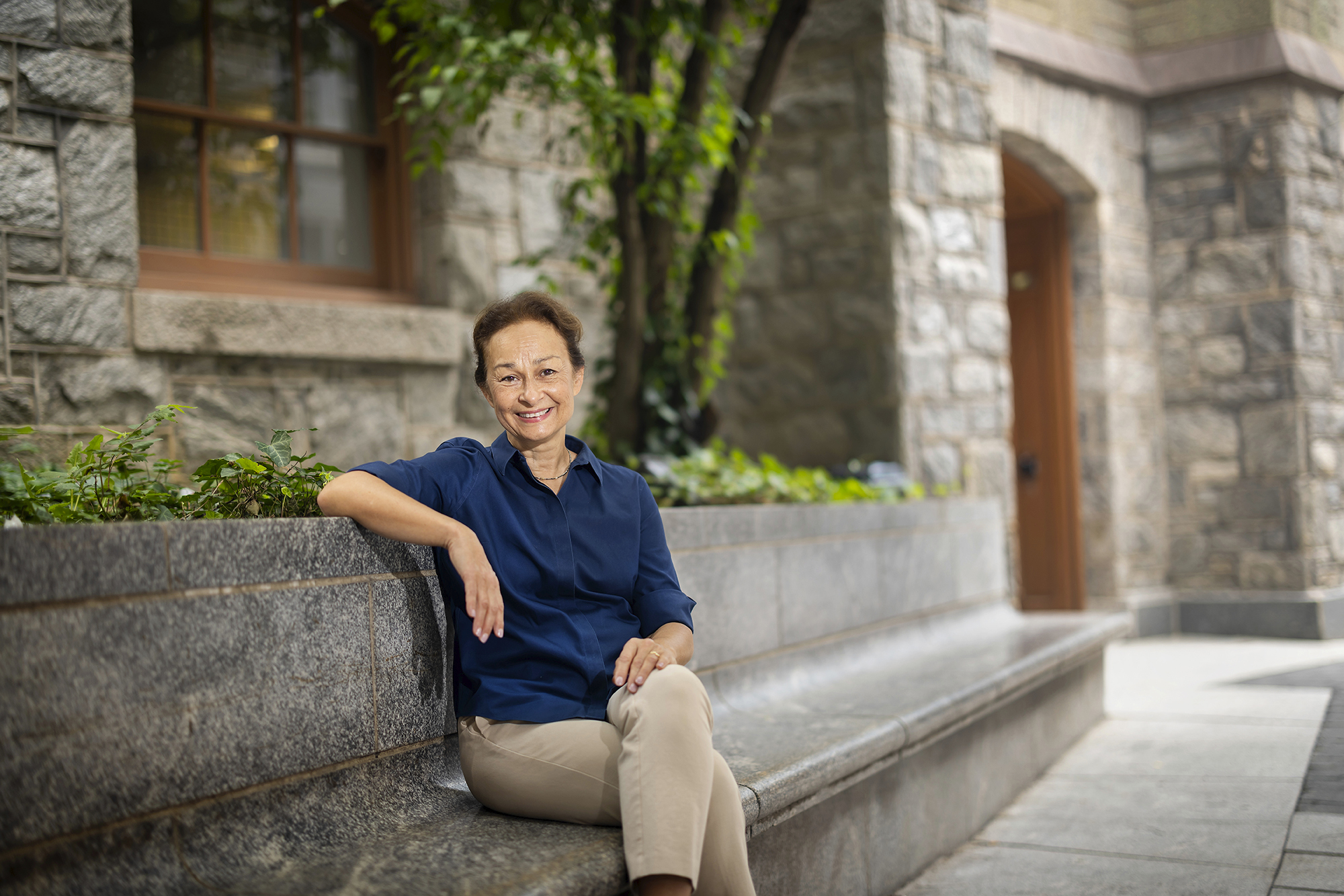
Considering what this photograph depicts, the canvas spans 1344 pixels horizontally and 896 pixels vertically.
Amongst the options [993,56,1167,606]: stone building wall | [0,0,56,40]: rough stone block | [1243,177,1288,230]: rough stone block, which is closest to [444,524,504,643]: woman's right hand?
[0,0,56,40]: rough stone block

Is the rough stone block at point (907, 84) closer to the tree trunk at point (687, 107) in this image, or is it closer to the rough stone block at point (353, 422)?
the tree trunk at point (687, 107)

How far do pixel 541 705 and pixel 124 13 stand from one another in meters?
2.98

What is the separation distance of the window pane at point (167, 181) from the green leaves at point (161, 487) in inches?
87.7

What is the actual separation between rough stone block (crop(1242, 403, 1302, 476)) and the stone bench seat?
476 cm

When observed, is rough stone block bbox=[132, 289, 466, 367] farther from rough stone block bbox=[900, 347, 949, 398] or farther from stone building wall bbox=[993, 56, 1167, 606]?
stone building wall bbox=[993, 56, 1167, 606]

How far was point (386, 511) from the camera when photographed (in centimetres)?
200

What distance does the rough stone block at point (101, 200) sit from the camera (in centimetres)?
370

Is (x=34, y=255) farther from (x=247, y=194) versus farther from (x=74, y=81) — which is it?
(x=247, y=194)

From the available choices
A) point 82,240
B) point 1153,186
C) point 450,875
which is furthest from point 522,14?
point 1153,186

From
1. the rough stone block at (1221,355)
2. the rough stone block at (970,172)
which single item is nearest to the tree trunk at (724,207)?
the rough stone block at (970,172)

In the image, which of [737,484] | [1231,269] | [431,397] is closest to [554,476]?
[737,484]

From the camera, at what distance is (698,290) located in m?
4.70

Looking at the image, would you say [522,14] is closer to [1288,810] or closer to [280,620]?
[280,620]

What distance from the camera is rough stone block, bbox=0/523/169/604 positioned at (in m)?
1.54
